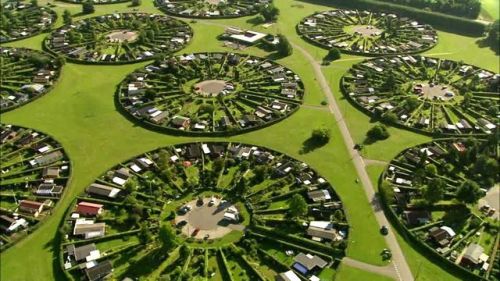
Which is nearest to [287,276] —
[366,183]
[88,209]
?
[366,183]

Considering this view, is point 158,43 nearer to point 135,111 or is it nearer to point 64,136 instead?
point 135,111

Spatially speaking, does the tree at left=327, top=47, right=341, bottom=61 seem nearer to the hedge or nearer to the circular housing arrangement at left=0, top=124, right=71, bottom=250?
the hedge

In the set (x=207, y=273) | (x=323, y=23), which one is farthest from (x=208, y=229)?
(x=323, y=23)

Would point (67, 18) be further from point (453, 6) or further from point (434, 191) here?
point (453, 6)

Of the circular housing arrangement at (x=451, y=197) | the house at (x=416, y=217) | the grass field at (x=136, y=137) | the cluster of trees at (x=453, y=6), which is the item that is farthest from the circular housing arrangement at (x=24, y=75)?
the cluster of trees at (x=453, y=6)

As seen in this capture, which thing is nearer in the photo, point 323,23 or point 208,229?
point 208,229
